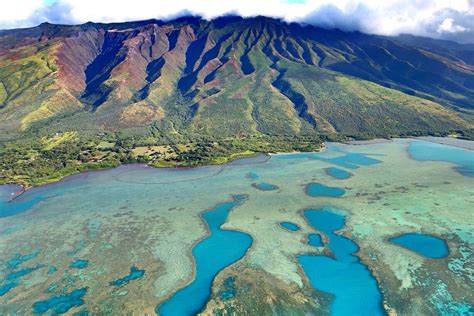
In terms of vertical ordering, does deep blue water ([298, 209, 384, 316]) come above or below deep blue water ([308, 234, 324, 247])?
above

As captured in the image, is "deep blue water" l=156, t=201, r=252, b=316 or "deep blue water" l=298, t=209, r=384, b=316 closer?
"deep blue water" l=298, t=209, r=384, b=316

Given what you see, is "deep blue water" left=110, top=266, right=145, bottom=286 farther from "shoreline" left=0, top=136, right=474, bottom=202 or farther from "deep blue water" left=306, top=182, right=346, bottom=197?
"shoreline" left=0, top=136, right=474, bottom=202

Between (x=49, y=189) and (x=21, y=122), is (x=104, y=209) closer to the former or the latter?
(x=49, y=189)

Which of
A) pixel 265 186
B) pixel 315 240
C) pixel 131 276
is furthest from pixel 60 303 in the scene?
pixel 265 186

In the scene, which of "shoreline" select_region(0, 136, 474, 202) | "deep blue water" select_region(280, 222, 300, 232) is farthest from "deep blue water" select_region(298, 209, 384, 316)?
"shoreline" select_region(0, 136, 474, 202)

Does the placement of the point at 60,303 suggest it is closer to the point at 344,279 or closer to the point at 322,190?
the point at 344,279

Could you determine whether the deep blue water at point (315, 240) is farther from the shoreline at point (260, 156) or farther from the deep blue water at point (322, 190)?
the shoreline at point (260, 156)

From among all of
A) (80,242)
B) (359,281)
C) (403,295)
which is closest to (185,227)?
(80,242)
